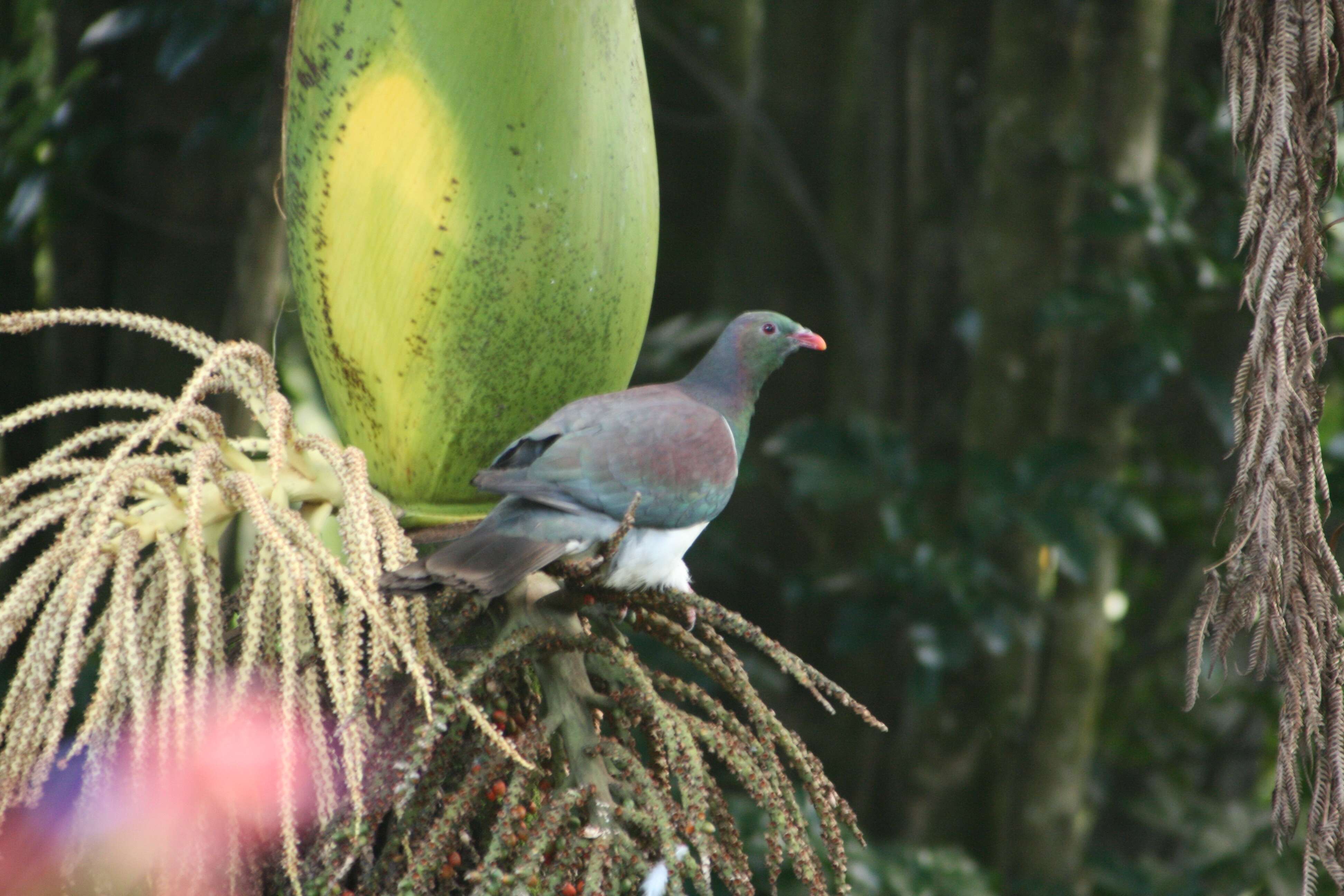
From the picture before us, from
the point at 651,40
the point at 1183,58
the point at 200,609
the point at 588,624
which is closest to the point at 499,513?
the point at 588,624

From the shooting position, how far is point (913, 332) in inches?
120

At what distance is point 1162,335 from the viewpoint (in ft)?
7.13

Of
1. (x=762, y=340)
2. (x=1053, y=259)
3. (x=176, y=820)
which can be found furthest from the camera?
(x=1053, y=259)

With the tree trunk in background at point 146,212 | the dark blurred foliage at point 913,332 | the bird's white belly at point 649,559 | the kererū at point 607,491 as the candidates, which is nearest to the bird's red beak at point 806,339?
the kererū at point 607,491

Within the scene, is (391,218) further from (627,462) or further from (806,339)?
(806,339)

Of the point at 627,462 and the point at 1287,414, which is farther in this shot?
the point at 627,462

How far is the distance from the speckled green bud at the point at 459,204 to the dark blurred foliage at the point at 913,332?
0.66m

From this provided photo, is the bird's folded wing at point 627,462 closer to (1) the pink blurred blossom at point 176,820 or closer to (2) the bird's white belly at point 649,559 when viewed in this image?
(2) the bird's white belly at point 649,559

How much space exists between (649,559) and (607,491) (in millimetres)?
60

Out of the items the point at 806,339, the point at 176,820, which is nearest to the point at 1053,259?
the point at 806,339

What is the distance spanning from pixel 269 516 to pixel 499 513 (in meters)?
0.20

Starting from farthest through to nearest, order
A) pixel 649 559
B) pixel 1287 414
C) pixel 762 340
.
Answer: pixel 762 340, pixel 649 559, pixel 1287 414

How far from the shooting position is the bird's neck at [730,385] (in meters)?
1.16

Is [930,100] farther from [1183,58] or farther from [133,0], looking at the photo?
A: [133,0]
